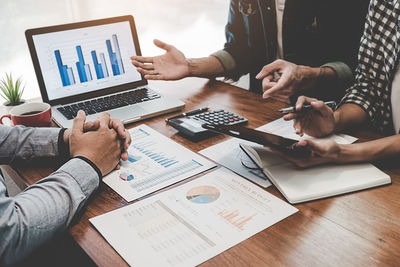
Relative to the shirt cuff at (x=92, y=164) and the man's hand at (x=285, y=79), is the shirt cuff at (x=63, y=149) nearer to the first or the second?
the shirt cuff at (x=92, y=164)

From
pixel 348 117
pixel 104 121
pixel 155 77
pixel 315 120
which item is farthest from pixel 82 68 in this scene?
pixel 348 117

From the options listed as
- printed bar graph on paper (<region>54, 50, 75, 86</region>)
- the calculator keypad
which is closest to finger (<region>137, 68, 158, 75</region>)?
printed bar graph on paper (<region>54, 50, 75, 86</region>)

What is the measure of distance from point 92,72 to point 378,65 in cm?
100

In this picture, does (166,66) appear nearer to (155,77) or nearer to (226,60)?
(155,77)

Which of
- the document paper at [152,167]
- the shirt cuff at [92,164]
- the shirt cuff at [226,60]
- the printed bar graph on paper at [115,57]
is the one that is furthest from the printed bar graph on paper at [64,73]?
the shirt cuff at [226,60]

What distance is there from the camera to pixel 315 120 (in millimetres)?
1043

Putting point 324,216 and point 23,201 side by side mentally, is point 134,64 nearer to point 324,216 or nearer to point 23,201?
point 23,201

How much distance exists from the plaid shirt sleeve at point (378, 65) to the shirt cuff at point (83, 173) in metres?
0.87

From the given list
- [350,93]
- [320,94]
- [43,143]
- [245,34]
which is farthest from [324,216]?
[245,34]

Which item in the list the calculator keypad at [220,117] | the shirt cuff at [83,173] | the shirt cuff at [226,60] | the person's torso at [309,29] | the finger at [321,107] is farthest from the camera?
the shirt cuff at [226,60]

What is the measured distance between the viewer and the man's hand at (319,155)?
848mm

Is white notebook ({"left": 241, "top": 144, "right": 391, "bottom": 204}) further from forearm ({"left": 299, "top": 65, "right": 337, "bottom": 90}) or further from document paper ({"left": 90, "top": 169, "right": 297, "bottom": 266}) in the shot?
forearm ({"left": 299, "top": 65, "right": 337, "bottom": 90})

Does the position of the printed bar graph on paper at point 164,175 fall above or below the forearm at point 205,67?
below

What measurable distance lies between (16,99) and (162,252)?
0.83m
